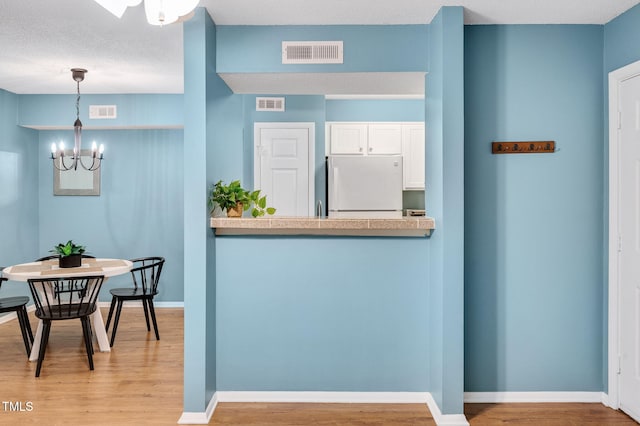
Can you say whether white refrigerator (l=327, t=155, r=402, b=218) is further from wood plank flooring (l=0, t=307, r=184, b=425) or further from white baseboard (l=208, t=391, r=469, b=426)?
white baseboard (l=208, t=391, r=469, b=426)

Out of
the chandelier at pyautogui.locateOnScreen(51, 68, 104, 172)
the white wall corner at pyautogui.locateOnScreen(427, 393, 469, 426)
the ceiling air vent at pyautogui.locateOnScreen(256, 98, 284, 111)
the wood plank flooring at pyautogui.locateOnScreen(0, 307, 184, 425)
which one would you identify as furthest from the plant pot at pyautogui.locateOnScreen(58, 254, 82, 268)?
the white wall corner at pyautogui.locateOnScreen(427, 393, 469, 426)

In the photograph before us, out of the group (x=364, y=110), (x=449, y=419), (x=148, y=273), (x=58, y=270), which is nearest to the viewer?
(x=449, y=419)

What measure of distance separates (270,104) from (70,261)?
2.47 meters

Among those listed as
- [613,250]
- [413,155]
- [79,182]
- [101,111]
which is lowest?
[613,250]

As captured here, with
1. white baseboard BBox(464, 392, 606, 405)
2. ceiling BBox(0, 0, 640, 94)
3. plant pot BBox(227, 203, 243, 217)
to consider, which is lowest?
white baseboard BBox(464, 392, 606, 405)

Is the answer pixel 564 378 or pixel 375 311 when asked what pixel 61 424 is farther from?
pixel 564 378

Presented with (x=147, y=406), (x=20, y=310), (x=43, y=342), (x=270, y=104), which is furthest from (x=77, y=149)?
(x=147, y=406)

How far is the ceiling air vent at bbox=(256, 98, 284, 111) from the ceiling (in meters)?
1.12

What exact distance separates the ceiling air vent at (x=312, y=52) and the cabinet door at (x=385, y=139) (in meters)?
2.48

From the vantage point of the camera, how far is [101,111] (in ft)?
17.7

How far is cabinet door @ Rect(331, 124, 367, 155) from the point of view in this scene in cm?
545

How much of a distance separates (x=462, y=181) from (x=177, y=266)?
13.0ft

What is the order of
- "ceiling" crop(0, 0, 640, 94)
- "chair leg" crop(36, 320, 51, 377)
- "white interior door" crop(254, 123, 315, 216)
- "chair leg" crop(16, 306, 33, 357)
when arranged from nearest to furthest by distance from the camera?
"ceiling" crop(0, 0, 640, 94), "chair leg" crop(36, 320, 51, 377), "chair leg" crop(16, 306, 33, 357), "white interior door" crop(254, 123, 315, 216)

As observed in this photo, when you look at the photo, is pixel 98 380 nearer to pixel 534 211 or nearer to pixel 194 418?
pixel 194 418
